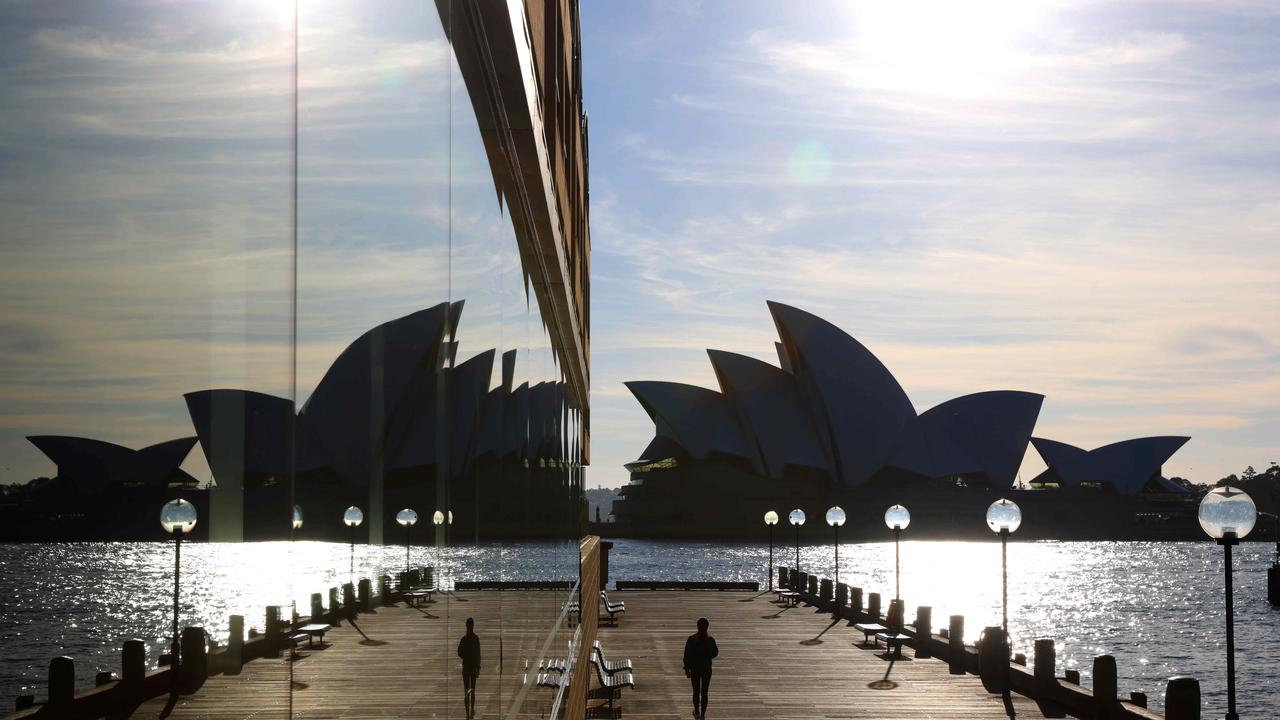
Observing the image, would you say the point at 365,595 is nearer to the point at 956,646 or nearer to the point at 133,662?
the point at 133,662

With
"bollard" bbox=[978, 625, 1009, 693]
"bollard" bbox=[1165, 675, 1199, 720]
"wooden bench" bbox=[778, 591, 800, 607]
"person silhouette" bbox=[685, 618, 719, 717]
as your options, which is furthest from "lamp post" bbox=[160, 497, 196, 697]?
"wooden bench" bbox=[778, 591, 800, 607]

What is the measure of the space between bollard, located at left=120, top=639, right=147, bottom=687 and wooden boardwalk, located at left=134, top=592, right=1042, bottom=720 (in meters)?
0.03

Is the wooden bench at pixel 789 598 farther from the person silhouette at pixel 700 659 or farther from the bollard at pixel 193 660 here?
the bollard at pixel 193 660

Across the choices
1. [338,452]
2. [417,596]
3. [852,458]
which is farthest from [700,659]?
[852,458]

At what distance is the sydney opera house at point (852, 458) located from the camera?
266 feet

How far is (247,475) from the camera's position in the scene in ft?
4.13

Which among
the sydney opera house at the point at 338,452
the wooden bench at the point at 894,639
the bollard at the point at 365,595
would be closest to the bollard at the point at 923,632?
the wooden bench at the point at 894,639

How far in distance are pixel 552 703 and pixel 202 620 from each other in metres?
4.72

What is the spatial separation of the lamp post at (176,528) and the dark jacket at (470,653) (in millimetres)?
1584

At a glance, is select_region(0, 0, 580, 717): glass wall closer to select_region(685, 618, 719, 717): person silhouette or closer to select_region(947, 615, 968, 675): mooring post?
select_region(685, 618, 719, 717): person silhouette

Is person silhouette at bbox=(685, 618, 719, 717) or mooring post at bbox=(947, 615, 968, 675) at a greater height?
person silhouette at bbox=(685, 618, 719, 717)

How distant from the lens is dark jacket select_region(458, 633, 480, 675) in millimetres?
2713

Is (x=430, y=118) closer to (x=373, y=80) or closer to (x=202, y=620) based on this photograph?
(x=373, y=80)

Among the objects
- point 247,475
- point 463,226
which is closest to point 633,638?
point 463,226
